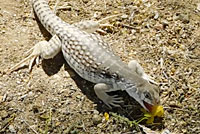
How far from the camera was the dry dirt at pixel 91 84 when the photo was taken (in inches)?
159

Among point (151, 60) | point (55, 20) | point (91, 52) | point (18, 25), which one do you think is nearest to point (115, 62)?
point (91, 52)

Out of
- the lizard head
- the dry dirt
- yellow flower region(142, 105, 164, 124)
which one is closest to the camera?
the lizard head

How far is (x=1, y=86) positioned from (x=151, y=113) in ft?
4.79

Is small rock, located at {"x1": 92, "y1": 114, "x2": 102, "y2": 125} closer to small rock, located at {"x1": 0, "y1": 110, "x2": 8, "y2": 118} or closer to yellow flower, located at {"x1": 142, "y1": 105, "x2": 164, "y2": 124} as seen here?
yellow flower, located at {"x1": 142, "y1": 105, "x2": 164, "y2": 124}

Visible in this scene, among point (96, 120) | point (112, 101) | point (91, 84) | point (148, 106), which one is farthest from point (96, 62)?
point (148, 106)

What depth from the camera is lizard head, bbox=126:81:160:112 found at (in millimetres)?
3799

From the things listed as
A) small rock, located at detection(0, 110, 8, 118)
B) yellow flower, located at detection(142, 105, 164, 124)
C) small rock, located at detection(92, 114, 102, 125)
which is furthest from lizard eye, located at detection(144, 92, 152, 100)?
small rock, located at detection(0, 110, 8, 118)

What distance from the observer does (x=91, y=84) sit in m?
4.32

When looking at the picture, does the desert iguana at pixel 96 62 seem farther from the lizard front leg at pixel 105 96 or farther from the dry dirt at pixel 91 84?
the dry dirt at pixel 91 84

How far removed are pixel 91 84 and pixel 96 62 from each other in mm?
292

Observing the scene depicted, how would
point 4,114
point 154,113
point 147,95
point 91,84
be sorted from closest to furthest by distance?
1. point 147,95
2. point 154,113
3. point 4,114
4. point 91,84

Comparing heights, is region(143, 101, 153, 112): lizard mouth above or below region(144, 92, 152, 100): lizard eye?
below

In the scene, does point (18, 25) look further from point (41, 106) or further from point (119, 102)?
point (119, 102)

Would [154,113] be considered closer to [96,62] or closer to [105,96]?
[105,96]
